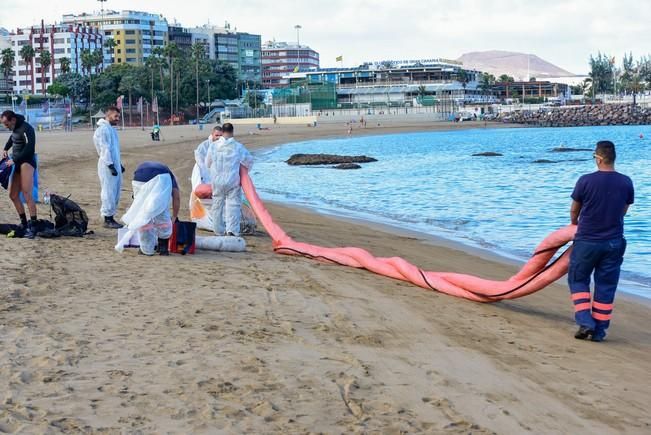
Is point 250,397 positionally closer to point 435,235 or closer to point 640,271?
point 640,271

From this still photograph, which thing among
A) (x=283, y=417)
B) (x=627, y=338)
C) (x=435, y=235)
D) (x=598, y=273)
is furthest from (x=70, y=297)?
(x=435, y=235)

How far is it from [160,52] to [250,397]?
144 m

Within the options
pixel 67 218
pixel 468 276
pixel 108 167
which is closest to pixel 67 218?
pixel 67 218

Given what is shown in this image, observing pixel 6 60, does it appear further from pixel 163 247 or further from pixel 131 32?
pixel 163 247

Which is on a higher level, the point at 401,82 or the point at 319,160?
the point at 401,82

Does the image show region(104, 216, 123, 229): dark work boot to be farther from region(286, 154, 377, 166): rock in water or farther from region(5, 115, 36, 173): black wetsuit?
region(286, 154, 377, 166): rock in water

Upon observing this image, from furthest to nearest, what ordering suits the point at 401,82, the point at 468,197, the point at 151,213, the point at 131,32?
the point at 131,32 < the point at 401,82 < the point at 468,197 < the point at 151,213

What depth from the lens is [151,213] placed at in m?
9.59

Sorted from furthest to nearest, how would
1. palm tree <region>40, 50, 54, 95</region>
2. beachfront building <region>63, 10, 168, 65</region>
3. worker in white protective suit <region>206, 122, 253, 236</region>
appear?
beachfront building <region>63, 10, 168, 65</region> → palm tree <region>40, 50, 54, 95</region> → worker in white protective suit <region>206, 122, 253, 236</region>

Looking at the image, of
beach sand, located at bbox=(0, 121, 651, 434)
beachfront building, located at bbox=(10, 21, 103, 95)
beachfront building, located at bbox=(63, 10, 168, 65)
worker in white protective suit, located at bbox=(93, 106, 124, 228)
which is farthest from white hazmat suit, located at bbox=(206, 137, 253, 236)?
beachfront building, located at bbox=(63, 10, 168, 65)

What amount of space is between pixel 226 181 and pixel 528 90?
7332 inches

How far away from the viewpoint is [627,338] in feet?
25.2

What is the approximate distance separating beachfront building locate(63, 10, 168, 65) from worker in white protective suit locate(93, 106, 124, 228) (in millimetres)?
168543

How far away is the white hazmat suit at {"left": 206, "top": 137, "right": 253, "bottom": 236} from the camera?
37.8 feet
